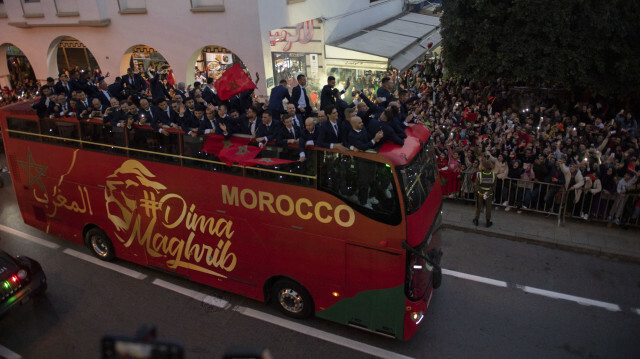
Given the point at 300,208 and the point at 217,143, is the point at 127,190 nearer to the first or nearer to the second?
the point at 217,143

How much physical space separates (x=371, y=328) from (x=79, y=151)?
695cm

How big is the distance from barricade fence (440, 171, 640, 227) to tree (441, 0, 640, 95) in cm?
557

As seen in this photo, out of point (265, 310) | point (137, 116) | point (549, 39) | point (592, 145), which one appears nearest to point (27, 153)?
point (137, 116)

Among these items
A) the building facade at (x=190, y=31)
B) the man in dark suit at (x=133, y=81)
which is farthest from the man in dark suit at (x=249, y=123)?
the building facade at (x=190, y=31)

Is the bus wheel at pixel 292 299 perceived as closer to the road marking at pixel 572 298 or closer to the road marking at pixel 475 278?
the road marking at pixel 475 278

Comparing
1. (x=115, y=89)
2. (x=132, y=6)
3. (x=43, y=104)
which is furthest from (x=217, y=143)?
(x=132, y=6)

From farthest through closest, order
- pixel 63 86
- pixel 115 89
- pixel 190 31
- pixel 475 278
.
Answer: pixel 190 31 → pixel 63 86 → pixel 115 89 → pixel 475 278

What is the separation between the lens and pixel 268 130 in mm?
6809

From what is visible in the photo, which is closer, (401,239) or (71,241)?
(401,239)

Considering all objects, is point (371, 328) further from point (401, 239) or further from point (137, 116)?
point (137, 116)

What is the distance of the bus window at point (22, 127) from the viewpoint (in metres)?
9.44

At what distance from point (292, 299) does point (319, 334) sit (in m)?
0.76

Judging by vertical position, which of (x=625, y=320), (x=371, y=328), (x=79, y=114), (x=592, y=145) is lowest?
(x=625, y=320)

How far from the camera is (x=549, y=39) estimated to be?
14172 millimetres
